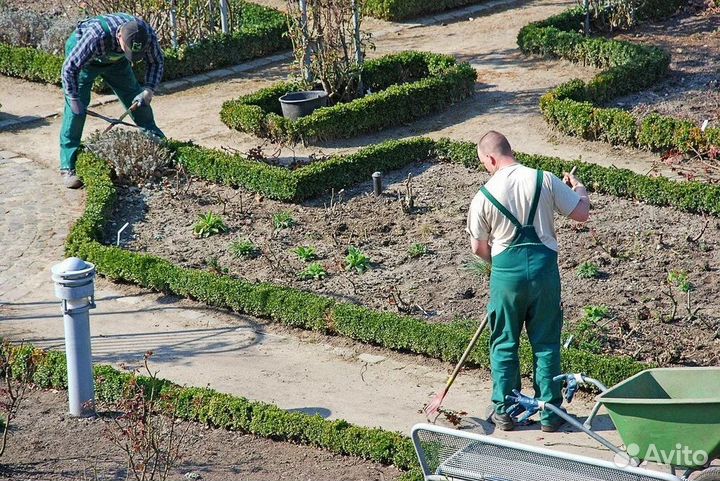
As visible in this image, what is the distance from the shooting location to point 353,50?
48.2 ft

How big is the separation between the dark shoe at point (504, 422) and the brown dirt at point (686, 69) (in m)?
6.40

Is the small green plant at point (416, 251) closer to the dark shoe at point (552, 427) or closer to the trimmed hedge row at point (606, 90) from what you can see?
the dark shoe at point (552, 427)

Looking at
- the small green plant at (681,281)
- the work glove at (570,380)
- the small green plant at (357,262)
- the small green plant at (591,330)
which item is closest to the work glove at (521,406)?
the work glove at (570,380)

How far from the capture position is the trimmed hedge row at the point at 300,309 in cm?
805

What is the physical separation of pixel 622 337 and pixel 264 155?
5586mm

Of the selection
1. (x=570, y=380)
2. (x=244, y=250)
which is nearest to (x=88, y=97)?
(x=244, y=250)

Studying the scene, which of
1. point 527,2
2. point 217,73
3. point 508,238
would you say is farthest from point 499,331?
point 527,2

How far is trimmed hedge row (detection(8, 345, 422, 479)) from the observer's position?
7094 millimetres

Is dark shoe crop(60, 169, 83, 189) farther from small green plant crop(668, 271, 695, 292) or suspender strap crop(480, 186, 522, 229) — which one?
suspender strap crop(480, 186, 522, 229)

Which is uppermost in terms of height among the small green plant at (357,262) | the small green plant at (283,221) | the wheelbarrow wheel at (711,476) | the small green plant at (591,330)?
the small green plant at (283,221)

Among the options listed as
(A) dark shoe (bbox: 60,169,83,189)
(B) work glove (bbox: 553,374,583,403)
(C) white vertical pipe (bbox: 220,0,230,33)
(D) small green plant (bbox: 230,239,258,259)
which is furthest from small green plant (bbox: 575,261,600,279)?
(C) white vertical pipe (bbox: 220,0,230,33)

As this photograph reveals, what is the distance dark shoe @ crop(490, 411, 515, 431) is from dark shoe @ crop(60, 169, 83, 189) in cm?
638

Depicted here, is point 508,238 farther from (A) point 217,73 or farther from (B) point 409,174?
(A) point 217,73
